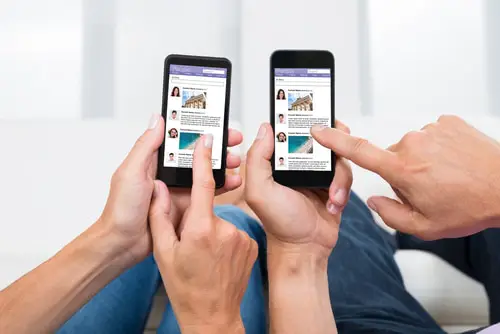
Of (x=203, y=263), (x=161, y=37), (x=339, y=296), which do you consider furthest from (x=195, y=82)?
(x=161, y=37)

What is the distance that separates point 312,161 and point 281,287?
0.53 feet

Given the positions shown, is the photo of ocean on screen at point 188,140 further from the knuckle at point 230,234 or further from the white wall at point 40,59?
the white wall at point 40,59

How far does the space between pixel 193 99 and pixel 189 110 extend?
14mm

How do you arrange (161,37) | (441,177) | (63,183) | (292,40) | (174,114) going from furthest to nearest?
(161,37) < (292,40) < (63,183) < (174,114) < (441,177)

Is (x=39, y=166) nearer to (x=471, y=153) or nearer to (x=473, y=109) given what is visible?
(x=471, y=153)

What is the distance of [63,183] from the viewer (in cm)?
110

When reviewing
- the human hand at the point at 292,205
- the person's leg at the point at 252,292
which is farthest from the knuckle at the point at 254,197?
the person's leg at the point at 252,292

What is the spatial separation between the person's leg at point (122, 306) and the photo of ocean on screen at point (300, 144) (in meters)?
0.26

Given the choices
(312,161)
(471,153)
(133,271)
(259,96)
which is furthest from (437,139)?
(259,96)

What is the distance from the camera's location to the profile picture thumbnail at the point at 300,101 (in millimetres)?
696

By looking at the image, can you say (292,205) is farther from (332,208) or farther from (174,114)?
(174,114)

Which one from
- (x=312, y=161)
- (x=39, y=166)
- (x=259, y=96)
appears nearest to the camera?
(x=312, y=161)

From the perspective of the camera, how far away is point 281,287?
2.32ft

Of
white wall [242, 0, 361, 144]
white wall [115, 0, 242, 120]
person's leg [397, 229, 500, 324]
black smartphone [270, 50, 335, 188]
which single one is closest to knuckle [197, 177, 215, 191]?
black smartphone [270, 50, 335, 188]
